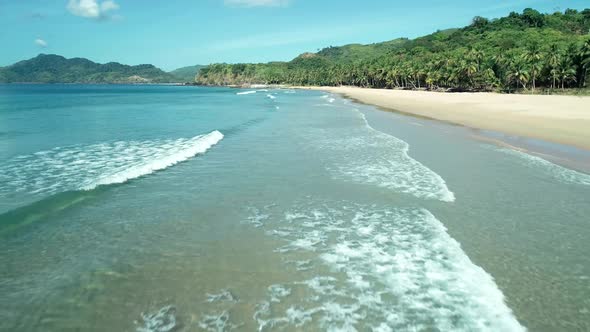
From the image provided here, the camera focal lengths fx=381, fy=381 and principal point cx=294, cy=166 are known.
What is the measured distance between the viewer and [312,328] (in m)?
4.59

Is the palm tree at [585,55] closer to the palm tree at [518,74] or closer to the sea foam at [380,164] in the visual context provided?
the palm tree at [518,74]

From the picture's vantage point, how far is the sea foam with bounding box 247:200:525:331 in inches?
187

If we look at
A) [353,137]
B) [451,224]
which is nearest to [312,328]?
[451,224]

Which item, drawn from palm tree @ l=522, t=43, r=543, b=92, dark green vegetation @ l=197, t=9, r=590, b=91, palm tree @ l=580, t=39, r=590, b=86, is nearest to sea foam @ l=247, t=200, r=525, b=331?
palm tree @ l=580, t=39, r=590, b=86

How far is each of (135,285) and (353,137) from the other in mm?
16933

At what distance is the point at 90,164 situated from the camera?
14141 millimetres

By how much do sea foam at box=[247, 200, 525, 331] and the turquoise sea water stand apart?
26mm

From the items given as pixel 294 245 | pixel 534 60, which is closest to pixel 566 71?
pixel 534 60

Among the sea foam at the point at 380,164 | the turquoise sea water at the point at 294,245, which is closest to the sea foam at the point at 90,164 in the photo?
the turquoise sea water at the point at 294,245

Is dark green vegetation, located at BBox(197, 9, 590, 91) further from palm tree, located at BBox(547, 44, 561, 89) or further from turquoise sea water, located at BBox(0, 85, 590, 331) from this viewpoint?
turquoise sea water, located at BBox(0, 85, 590, 331)

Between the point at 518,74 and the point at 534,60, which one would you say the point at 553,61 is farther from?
the point at 518,74

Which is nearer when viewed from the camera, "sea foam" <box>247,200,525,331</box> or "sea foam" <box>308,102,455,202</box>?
"sea foam" <box>247,200,525,331</box>

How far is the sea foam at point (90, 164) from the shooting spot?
11336 millimetres

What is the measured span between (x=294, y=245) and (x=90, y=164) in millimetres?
10489
